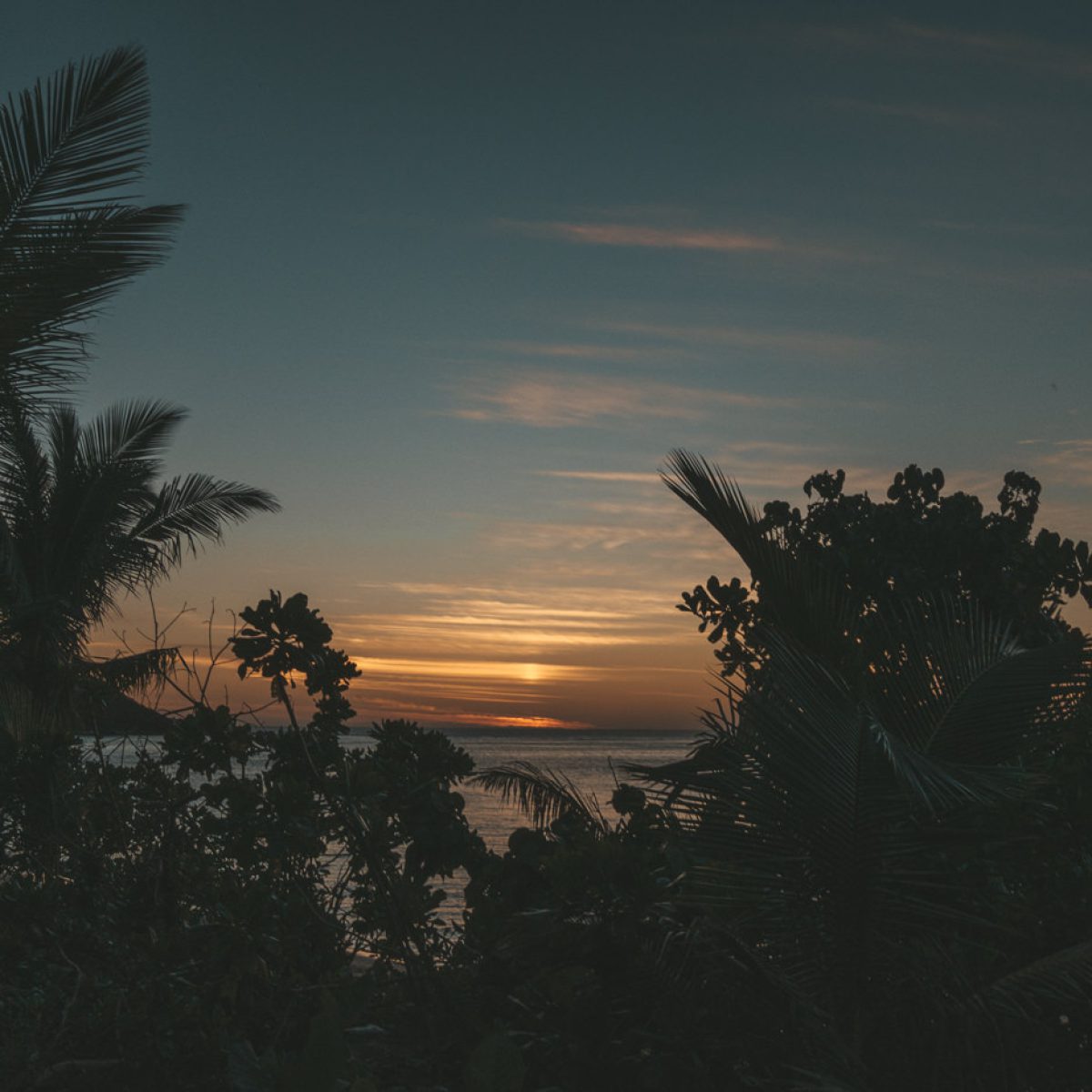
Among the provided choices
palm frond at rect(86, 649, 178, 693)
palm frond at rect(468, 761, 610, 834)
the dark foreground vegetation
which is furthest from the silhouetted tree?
palm frond at rect(86, 649, 178, 693)

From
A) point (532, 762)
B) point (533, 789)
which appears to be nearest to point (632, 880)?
point (533, 789)

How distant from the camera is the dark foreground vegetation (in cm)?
338

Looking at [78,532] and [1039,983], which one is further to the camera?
[78,532]

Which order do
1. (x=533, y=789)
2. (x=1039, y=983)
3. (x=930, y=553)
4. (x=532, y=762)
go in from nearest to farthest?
(x=1039, y=983) → (x=533, y=789) → (x=930, y=553) → (x=532, y=762)

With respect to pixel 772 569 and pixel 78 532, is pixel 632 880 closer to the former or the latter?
pixel 772 569

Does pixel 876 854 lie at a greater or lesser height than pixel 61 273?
lesser

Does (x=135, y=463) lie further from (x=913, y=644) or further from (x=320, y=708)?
(x=913, y=644)

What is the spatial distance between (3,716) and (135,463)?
14.7 ft

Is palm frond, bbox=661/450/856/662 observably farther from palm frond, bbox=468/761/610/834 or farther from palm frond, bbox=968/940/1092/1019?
palm frond, bbox=468/761/610/834

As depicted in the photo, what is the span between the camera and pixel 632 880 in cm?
360

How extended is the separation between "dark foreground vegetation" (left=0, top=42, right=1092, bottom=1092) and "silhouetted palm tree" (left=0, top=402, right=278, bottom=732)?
6062 millimetres

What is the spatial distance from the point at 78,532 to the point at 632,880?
1046cm

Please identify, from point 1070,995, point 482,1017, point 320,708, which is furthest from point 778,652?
point 320,708

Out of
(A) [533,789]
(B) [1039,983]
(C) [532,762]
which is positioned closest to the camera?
(B) [1039,983]
